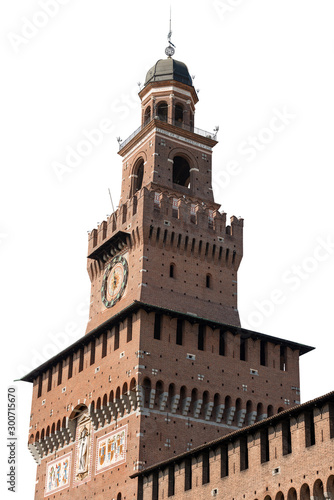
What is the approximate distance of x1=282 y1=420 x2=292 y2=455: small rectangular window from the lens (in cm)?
3897

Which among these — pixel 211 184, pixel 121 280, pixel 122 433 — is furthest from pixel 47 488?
pixel 211 184

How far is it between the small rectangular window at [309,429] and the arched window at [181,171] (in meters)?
31.6

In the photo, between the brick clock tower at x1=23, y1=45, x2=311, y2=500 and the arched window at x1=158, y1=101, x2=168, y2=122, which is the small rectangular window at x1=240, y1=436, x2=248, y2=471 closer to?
the brick clock tower at x1=23, y1=45, x2=311, y2=500

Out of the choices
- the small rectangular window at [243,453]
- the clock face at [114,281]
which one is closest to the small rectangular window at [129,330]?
the clock face at [114,281]

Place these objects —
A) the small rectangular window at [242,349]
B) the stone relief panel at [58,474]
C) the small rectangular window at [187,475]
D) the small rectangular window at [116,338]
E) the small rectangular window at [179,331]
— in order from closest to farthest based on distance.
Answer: the small rectangular window at [187,475] → the small rectangular window at [179,331] → the small rectangular window at [116,338] → the small rectangular window at [242,349] → the stone relief panel at [58,474]

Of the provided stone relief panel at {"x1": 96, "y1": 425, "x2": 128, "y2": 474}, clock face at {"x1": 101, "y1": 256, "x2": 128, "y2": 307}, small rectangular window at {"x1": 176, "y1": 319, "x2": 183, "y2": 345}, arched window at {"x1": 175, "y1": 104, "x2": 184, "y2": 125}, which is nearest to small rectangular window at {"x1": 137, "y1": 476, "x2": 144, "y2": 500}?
stone relief panel at {"x1": 96, "y1": 425, "x2": 128, "y2": 474}

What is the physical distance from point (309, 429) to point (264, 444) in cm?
314

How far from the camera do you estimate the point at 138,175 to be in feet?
218

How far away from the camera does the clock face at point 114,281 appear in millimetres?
59312

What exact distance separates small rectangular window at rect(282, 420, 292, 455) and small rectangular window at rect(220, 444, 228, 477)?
436 cm

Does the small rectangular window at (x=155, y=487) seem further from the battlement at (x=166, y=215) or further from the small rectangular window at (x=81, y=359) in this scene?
the battlement at (x=166, y=215)

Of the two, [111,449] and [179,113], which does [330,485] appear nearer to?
[111,449]

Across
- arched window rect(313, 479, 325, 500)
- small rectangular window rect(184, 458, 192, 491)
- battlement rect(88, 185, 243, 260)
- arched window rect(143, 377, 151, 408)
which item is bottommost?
arched window rect(313, 479, 325, 500)

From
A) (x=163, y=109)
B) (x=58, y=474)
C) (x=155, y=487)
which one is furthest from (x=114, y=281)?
(x=155, y=487)
